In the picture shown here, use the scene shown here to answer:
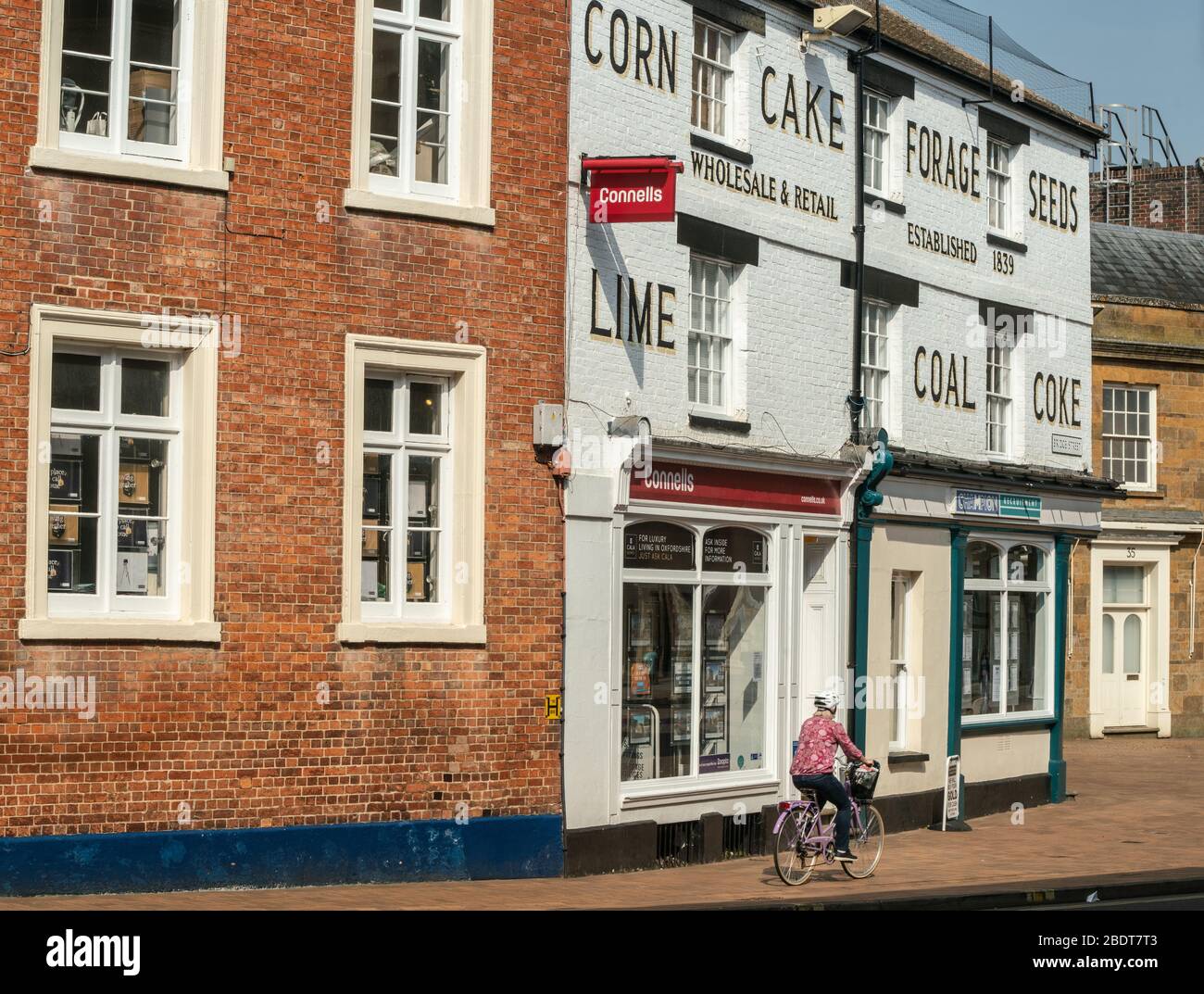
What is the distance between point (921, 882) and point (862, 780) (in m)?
1.08

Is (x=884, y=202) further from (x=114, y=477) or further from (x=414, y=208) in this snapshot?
(x=114, y=477)

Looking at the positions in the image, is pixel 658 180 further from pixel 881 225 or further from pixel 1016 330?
pixel 1016 330

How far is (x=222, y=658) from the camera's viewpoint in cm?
1483

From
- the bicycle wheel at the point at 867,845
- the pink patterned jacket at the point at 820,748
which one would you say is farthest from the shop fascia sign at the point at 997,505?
the pink patterned jacket at the point at 820,748

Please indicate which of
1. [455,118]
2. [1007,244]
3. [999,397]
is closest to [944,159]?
[1007,244]

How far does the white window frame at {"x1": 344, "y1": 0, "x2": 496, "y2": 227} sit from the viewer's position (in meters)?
16.0

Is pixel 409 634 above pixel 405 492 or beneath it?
beneath

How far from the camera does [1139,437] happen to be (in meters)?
32.8

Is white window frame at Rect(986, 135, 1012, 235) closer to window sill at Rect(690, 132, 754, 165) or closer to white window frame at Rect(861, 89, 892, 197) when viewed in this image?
white window frame at Rect(861, 89, 892, 197)

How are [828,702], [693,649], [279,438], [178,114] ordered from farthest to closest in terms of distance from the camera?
[693,649]
[828,702]
[279,438]
[178,114]

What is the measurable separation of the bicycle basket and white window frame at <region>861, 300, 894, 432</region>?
A: 5.84 metres
